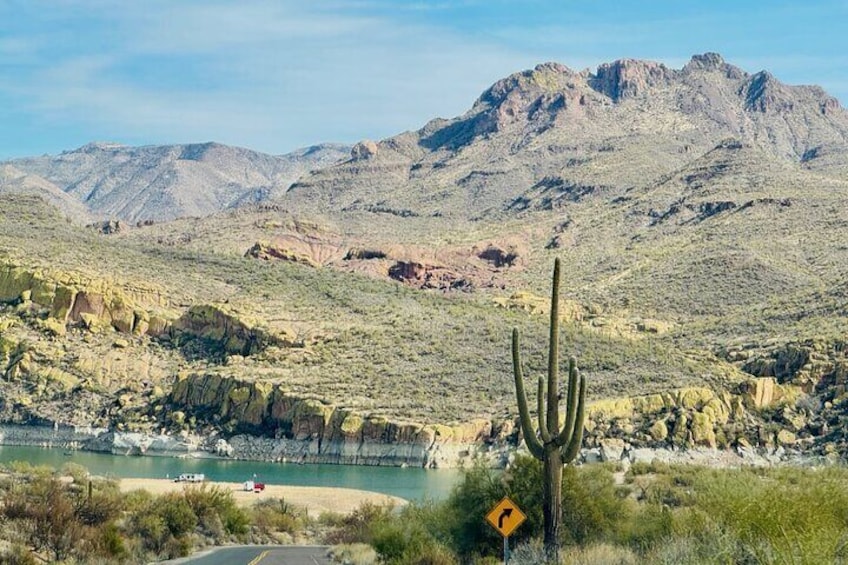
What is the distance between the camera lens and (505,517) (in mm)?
18672

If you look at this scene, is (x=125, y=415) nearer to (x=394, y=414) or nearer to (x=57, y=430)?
(x=57, y=430)

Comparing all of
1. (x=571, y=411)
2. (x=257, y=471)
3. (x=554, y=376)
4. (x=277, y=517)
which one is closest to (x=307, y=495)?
(x=277, y=517)

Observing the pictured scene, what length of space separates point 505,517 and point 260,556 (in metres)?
11.4

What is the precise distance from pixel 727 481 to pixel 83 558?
12009 mm

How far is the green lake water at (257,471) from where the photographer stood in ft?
207

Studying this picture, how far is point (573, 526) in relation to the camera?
2353 cm

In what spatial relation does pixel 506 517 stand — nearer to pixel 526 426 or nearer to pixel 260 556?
pixel 526 426

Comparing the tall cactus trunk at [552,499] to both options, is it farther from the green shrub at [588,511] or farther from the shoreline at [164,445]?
the shoreline at [164,445]

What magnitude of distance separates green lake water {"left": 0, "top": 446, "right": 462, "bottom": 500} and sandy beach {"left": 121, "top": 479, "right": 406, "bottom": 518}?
321cm

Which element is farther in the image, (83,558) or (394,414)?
(394,414)

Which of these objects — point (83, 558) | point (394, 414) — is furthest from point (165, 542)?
point (394, 414)

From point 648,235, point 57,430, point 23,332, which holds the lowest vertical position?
point 57,430

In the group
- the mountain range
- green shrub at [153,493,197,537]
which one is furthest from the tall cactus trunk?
the mountain range

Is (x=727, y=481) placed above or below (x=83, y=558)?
above
